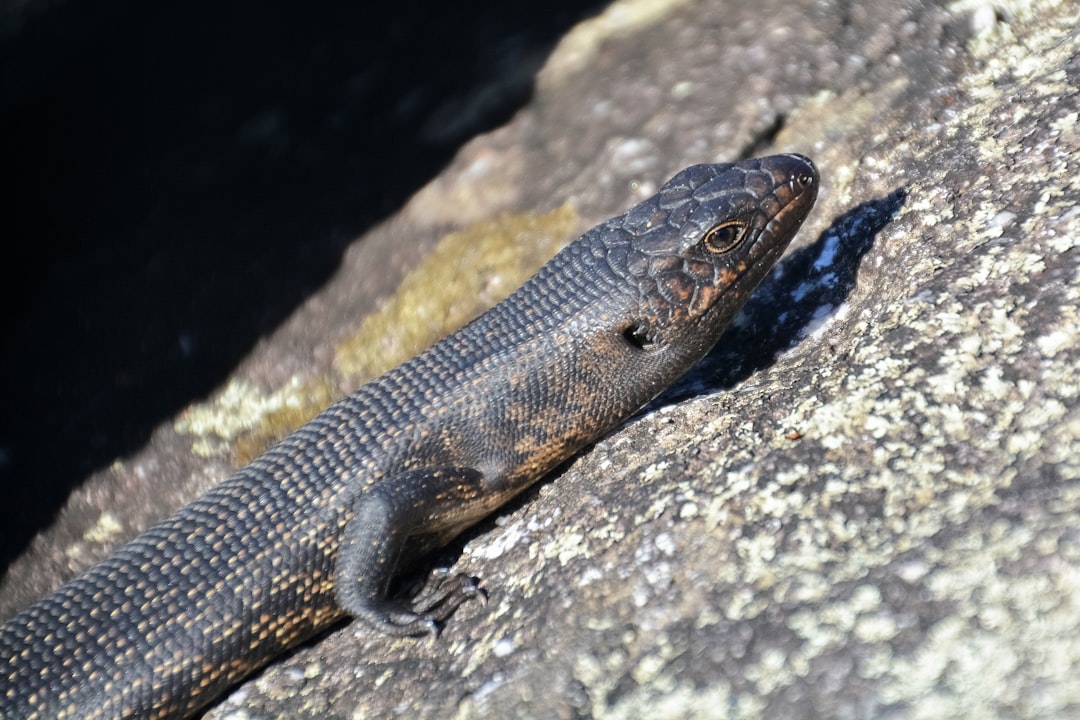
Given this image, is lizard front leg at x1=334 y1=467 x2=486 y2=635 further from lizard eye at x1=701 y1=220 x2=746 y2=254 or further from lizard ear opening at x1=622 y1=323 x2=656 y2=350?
lizard eye at x1=701 y1=220 x2=746 y2=254

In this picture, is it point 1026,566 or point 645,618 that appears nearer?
point 1026,566

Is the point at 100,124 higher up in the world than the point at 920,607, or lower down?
higher up

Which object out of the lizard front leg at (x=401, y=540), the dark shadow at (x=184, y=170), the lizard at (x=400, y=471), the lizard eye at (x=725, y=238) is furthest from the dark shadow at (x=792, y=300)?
the dark shadow at (x=184, y=170)

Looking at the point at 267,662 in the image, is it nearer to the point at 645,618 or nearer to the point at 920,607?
the point at 645,618

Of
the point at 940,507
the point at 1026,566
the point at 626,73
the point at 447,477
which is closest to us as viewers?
the point at 1026,566

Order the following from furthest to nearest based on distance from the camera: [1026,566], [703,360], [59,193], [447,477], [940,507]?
1. [59,193]
2. [703,360]
3. [447,477]
4. [940,507]
5. [1026,566]

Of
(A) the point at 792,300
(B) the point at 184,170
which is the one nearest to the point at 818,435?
(A) the point at 792,300

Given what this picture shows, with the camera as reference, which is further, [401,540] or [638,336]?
[638,336]

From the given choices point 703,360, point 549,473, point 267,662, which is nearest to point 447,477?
point 549,473

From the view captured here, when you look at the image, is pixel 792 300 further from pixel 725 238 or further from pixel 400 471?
pixel 400 471
